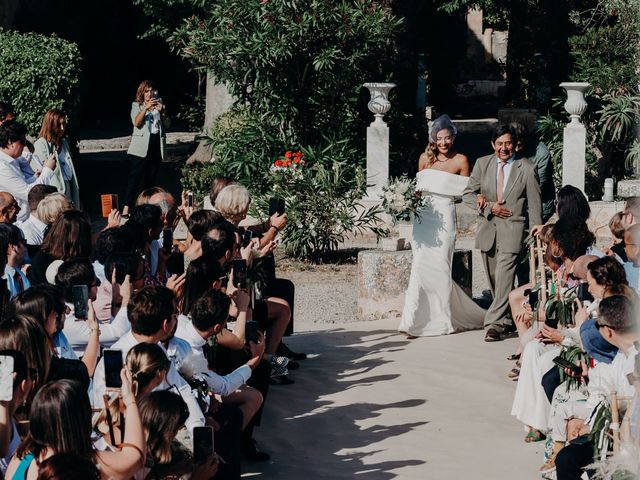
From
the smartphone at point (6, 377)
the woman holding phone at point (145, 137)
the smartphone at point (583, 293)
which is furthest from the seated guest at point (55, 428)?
the woman holding phone at point (145, 137)

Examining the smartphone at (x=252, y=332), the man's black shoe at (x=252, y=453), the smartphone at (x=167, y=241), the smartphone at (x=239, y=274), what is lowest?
the man's black shoe at (x=252, y=453)

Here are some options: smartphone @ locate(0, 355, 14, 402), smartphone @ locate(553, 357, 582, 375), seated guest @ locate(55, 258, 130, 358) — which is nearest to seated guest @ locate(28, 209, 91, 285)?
seated guest @ locate(55, 258, 130, 358)

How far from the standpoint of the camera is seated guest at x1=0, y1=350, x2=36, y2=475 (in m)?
4.53

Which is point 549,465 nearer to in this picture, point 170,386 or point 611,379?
point 611,379

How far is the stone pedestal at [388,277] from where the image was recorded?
33.0ft

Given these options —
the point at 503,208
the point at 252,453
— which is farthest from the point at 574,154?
the point at 252,453

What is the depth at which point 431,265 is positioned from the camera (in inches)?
376

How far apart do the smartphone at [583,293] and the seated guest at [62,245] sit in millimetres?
2974

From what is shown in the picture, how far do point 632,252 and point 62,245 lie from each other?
11.6ft

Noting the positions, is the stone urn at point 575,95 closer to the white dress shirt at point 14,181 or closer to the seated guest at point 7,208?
the white dress shirt at point 14,181

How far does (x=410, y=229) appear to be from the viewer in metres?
10.6

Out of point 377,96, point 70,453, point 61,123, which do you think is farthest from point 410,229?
point 70,453

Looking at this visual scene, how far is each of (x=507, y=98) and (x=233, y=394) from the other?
59.7ft

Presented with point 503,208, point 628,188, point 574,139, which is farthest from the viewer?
point 574,139
